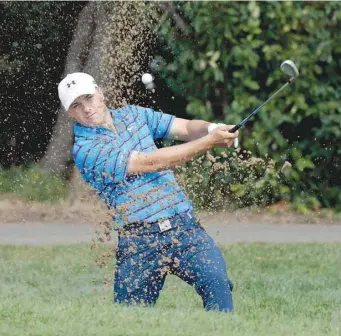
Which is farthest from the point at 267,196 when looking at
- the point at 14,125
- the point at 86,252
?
the point at 14,125

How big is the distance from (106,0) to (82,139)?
588cm

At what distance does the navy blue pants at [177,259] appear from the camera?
235 inches

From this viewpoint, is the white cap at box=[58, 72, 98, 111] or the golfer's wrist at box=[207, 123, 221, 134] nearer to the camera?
the white cap at box=[58, 72, 98, 111]

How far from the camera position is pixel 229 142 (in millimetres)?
5844

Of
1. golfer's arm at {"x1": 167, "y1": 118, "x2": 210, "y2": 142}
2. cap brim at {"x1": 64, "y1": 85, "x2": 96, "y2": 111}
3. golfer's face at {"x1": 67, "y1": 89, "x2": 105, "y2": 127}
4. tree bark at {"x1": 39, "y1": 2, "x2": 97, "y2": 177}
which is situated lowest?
golfer's arm at {"x1": 167, "y1": 118, "x2": 210, "y2": 142}

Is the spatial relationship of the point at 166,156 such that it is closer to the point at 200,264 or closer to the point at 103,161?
the point at 103,161

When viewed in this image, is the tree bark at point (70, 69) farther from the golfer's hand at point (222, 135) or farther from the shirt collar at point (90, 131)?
the golfer's hand at point (222, 135)

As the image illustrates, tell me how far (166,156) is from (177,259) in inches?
21.5

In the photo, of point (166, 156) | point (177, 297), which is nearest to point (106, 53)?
point (177, 297)

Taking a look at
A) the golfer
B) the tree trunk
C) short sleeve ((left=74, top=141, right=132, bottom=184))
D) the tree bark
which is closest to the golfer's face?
the golfer

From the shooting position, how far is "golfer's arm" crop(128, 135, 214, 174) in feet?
19.1

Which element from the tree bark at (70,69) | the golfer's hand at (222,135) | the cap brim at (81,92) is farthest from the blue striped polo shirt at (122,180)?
the tree bark at (70,69)

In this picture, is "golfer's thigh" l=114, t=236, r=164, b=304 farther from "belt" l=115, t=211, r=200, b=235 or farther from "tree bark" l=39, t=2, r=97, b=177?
"tree bark" l=39, t=2, r=97, b=177

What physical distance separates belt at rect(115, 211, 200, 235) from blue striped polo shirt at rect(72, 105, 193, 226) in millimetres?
23
